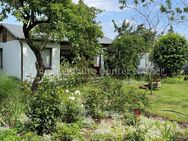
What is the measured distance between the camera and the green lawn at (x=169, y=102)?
1089 centimetres

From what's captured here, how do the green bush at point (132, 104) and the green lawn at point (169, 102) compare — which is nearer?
the green bush at point (132, 104)

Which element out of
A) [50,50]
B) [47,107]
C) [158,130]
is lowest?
[158,130]

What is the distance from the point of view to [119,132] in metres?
7.50

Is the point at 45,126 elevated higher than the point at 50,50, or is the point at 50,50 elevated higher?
the point at 50,50

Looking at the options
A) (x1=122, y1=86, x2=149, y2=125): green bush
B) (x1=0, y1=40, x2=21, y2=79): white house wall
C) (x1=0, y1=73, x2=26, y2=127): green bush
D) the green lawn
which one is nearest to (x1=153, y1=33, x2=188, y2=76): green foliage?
the green lawn

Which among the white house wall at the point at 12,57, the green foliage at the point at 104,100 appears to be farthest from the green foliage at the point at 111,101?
the white house wall at the point at 12,57

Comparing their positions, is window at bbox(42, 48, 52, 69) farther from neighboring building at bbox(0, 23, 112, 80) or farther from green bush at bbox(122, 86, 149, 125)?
green bush at bbox(122, 86, 149, 125)

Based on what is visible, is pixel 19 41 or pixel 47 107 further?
pixel 19 41

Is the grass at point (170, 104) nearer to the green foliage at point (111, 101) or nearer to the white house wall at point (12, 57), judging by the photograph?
the green foliage at point (111, 101)

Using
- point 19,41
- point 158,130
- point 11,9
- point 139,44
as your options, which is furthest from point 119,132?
point 139,44

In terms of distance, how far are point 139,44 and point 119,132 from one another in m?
17.7

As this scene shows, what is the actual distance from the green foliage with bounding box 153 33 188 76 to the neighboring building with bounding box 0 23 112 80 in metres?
7.25

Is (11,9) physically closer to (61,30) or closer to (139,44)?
(61,30)

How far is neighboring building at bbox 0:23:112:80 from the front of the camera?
73.5ft
